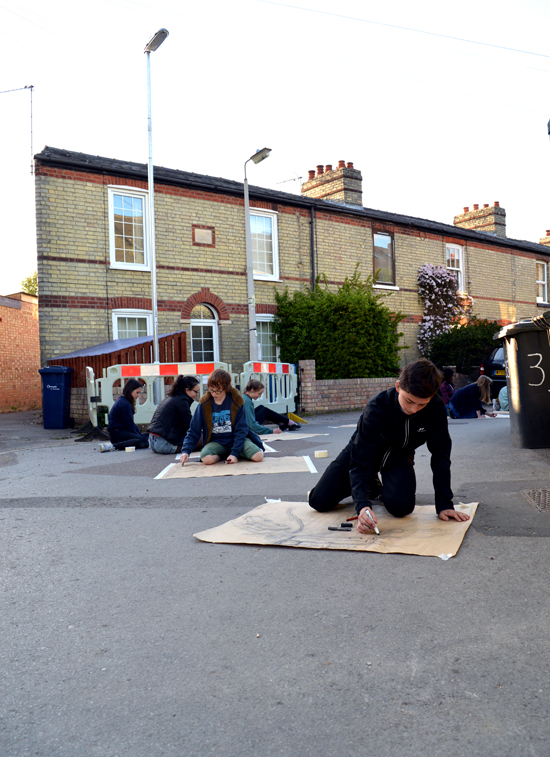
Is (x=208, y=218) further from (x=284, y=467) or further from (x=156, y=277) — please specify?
(x=284, y=467)

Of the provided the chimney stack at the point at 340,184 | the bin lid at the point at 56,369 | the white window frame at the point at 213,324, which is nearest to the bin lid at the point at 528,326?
the bin lid at the point at 56,369

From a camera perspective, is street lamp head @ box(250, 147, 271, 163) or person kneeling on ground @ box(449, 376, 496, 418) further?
street lamp head @ box(250, 147, 271, 163)

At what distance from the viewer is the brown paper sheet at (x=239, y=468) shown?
23.1 ft

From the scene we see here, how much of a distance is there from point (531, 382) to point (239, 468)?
3.75m

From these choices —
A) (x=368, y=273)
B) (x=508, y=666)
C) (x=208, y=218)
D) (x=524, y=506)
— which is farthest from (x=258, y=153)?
(x=508, y=666)

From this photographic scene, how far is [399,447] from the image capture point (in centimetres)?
447

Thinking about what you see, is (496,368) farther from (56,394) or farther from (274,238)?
(56,394)

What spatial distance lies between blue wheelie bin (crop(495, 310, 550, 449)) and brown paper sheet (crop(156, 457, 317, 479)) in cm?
274

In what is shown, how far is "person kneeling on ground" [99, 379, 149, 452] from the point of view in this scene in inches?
380

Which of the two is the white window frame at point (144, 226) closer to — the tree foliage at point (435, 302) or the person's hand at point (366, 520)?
the tree foliage at point (435, 302)

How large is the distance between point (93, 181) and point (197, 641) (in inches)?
598

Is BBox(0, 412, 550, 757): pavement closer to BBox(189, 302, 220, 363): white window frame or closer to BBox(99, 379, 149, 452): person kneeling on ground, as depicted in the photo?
BBox(99, 379, 149, 452): person kneeling on ground

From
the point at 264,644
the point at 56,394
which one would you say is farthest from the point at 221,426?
the point at 56,394

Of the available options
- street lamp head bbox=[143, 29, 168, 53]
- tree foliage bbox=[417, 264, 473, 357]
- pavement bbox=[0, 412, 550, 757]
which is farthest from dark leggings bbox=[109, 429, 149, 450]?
tree foliage bbox=[417, 264, 473, 357]
